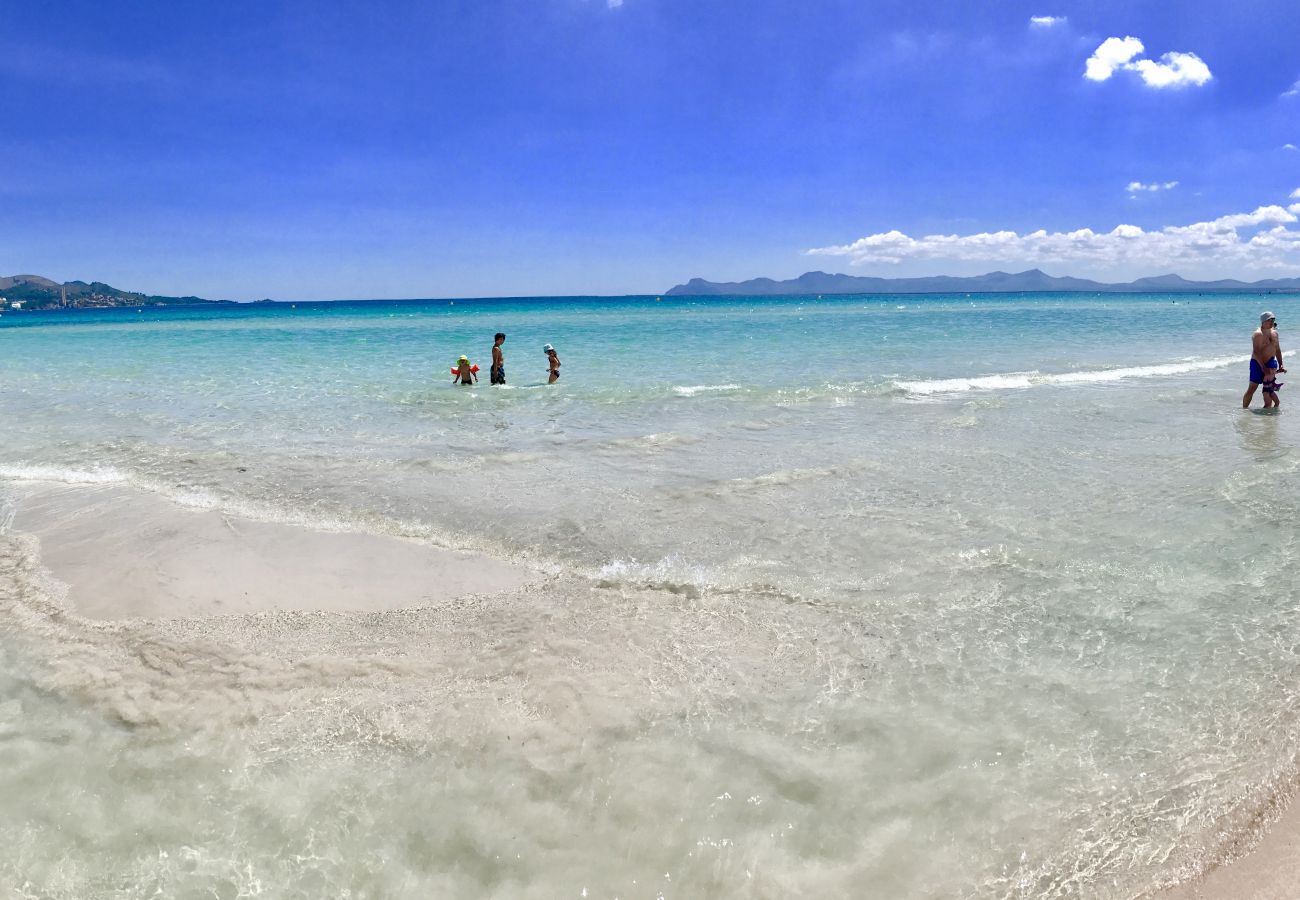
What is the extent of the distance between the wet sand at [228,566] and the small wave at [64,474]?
1553 mm

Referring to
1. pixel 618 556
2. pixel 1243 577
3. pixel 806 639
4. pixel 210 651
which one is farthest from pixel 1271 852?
pixel 210 651

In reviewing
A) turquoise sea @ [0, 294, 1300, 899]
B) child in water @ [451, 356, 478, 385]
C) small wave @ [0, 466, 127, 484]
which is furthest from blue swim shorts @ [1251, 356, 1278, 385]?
small wave @ [0, 466, 127, 484]

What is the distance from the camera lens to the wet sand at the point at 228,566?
6.29 m

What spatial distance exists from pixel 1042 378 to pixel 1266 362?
633 centimetres

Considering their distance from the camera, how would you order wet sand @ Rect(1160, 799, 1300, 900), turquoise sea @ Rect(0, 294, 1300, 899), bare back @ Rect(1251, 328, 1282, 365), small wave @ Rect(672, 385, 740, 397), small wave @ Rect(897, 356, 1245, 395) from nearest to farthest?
wet sand @ Rect(1160, 799, 1300, 900)
turquoise sea @ Rect(0, 294, 1300, 899)
bare back @ Rect(1251, 328, 1282, 365)
small wave @ Rect(672, 385, 740, 397)
small wave @ Rect(897, 356, 1245, 395)

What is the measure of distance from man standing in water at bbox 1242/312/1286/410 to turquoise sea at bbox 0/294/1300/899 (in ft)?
18.1

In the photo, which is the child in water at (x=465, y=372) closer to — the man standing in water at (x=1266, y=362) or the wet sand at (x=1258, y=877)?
the man standing in water at (x=1266, y=362)

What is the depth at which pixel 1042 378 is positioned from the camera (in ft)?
69.3

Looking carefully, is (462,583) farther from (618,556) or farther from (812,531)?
(812,531)

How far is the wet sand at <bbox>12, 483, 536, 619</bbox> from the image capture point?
6.29 meters

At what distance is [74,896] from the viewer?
3.38m

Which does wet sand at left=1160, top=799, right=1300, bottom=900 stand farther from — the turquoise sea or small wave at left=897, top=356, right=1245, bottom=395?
small wave at left=897, top=356, right=1245, bottom=395

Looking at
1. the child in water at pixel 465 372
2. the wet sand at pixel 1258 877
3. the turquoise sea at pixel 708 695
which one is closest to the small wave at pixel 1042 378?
the turquoise sea at pixel 708 695

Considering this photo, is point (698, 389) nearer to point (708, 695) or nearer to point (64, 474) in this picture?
point (64, 474)
